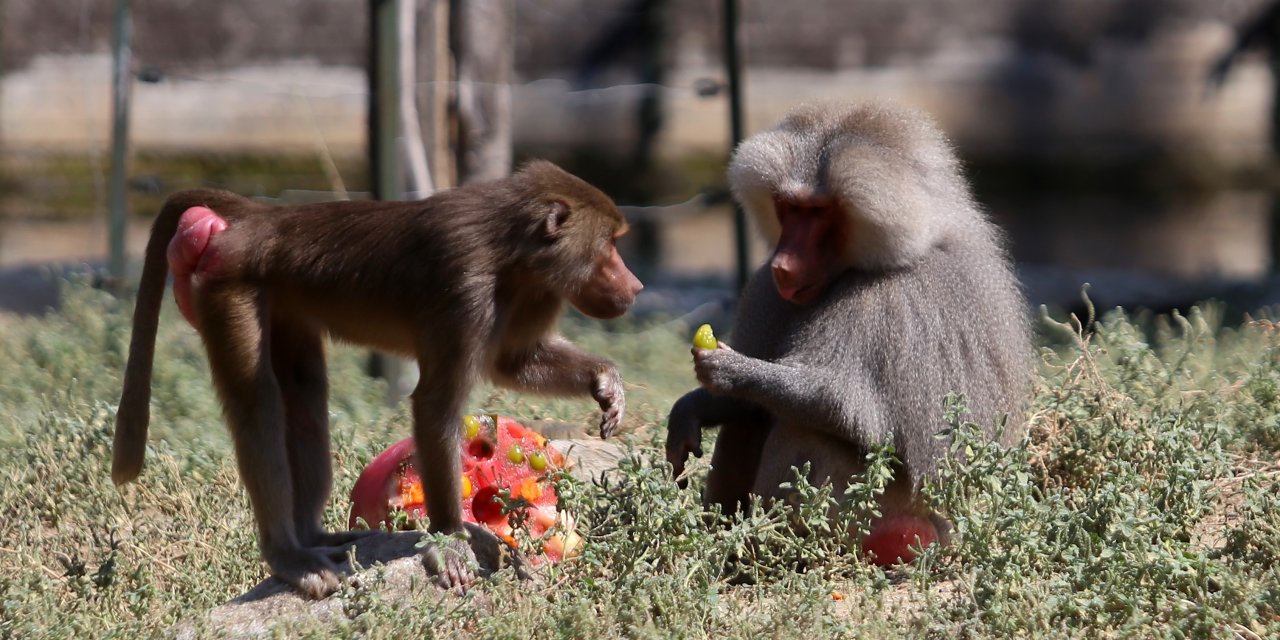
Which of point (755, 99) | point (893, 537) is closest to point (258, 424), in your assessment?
point (893, 537)

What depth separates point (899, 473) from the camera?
14.7 ft

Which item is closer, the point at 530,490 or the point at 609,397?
the point at 609,397

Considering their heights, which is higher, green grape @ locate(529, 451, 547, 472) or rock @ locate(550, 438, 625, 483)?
green grape @ locate(529, 451, 547, 472)

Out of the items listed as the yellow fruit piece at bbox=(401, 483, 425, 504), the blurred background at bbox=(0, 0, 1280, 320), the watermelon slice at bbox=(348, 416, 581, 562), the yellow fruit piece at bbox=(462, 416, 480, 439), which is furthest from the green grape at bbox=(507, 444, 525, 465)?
the blurred background at bbox=(0, 0, 1280, 320)

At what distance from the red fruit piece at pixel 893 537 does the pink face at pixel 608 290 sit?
3.48 feet

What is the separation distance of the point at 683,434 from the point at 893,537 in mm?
741

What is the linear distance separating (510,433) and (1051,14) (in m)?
9.07

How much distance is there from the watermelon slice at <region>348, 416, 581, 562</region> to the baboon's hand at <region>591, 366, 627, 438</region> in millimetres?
316

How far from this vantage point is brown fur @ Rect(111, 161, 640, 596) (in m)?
4.00

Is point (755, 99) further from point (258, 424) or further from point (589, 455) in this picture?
point (258, 424)

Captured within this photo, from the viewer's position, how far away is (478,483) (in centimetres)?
470

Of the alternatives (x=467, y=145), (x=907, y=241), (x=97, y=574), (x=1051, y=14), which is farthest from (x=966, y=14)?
(x=97, y=574)

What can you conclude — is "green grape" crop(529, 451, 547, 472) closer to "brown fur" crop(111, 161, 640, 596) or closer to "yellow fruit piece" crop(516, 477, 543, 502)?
"yellow fruit piece" crop(516, 477, 543, 502)

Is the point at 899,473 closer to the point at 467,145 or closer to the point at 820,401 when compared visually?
the point at 820,401
